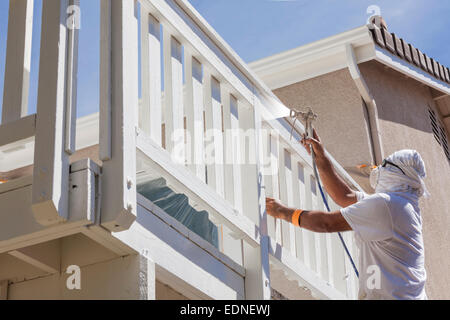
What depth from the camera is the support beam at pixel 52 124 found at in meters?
2.65

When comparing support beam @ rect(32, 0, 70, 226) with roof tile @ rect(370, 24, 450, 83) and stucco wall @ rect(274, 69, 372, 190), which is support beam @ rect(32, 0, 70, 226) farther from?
roof tile @ rect(370, 24, 450, 83)

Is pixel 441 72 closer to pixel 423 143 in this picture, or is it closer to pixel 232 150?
pixel 423 143

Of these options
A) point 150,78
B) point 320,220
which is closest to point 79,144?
point 320,220

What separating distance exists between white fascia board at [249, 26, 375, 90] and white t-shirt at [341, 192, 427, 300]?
3803 mm

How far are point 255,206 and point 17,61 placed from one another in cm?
164

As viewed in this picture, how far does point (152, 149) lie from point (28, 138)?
0.53m

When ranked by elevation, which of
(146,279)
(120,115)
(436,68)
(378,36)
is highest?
(436,68)

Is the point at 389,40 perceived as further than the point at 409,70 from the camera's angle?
No

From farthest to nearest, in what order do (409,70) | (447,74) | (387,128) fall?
(447,74)
(409,70)
(387,128)

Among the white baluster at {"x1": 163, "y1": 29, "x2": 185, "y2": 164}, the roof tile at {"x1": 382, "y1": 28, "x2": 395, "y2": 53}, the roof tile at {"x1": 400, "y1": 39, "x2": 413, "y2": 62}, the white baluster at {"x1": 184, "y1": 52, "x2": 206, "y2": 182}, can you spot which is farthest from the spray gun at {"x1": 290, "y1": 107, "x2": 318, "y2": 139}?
the roof tile at {"x1": 400, "y1": 39, "x2": 413, "y2": 62}

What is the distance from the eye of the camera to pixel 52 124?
2.76 metres

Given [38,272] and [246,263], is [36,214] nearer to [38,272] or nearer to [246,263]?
[38,272]
